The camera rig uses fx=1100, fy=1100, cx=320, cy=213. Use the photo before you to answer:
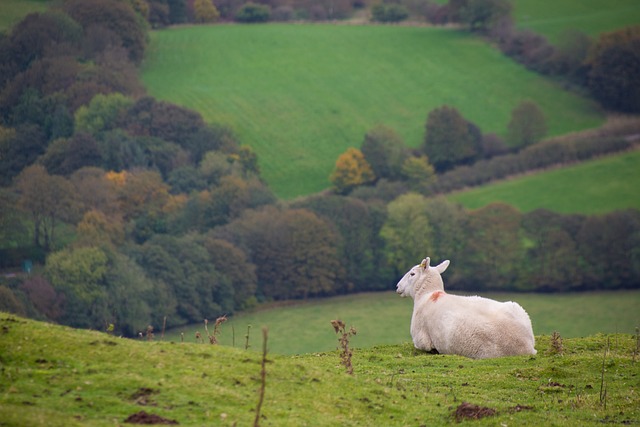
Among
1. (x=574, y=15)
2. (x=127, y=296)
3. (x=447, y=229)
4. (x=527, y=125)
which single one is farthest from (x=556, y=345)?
(x=574, y=15)

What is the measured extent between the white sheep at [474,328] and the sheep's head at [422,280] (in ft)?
5.73

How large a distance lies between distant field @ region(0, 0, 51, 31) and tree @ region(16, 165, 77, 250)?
47.4 m

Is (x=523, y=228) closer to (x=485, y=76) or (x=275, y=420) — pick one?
(x=485, y=76)

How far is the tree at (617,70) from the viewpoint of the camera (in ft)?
474

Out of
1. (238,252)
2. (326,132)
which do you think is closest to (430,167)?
(326,132)

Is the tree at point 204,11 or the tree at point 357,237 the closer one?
the tree at point 357,237

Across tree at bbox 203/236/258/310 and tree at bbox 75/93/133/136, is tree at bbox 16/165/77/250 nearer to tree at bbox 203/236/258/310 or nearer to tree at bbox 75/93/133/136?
tree at bbox 203/236/258/310

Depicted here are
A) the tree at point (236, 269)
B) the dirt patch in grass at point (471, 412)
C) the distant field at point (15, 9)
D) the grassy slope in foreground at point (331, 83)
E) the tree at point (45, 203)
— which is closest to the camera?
the dirt patch in grass at point (471, 412)

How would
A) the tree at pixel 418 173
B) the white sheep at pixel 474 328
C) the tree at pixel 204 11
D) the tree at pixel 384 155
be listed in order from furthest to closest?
1. the tree at pixel 204 11
2. the tree at pixel 384 155
3. the tree at pixel 418 173
4. the white sheep at pixel 474 328

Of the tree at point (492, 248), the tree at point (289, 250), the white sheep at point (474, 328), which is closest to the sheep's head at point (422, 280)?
the white sheep at point (474, 328)

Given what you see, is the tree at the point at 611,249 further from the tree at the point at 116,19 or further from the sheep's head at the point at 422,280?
the sheep's head at the point at 422,280

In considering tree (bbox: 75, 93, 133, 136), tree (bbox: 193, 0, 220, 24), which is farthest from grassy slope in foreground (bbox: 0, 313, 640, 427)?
tree (bbox: 193, 0, 220, 24)

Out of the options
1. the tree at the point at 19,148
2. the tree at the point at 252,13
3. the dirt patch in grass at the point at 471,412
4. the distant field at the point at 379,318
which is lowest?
the distant field at the point at 379,318

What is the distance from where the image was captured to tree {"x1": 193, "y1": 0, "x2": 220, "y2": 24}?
527 feet
